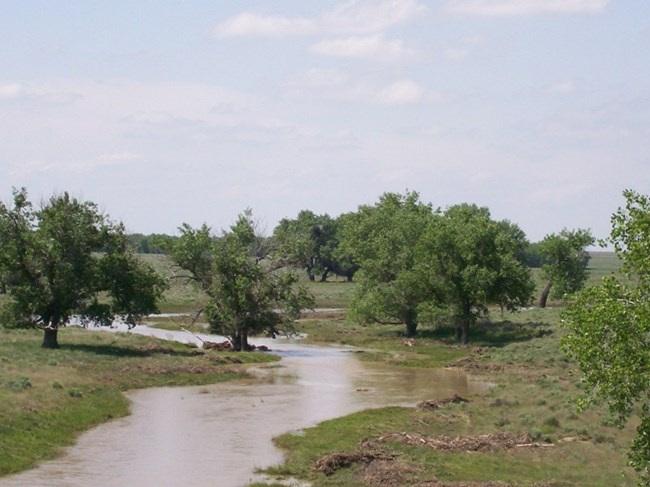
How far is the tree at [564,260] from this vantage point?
93.6 meters

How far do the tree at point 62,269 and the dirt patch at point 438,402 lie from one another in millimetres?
22729

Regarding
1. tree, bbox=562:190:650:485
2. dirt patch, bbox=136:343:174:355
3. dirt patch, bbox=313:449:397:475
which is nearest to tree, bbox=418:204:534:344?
dirt patch, bbox=136:343:174:355

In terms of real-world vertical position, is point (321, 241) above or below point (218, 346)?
above

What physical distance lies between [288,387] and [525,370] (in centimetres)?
1622

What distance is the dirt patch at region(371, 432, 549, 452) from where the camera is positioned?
3158 centimetres

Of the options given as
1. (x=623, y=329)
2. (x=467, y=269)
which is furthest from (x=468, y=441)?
(x=467, y=269)

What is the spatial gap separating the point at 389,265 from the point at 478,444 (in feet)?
155

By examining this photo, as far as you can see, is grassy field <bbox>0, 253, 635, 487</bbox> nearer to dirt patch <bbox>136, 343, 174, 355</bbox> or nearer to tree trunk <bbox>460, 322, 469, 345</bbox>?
dirt patch <bbox>136, 343, 174, 355</bbox>

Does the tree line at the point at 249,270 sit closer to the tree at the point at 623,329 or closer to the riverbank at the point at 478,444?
the riverbank at the point at 478,444

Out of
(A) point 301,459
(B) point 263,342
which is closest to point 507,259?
(B) point 263,342

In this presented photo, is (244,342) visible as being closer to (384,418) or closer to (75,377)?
(75,377)

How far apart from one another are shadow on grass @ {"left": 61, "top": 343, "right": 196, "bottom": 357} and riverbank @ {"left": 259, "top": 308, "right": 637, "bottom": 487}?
20808 millimetres

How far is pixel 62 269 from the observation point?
178 ft

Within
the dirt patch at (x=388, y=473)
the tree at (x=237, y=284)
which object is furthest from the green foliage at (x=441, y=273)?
the dirt patch at (x=388, y=473)
